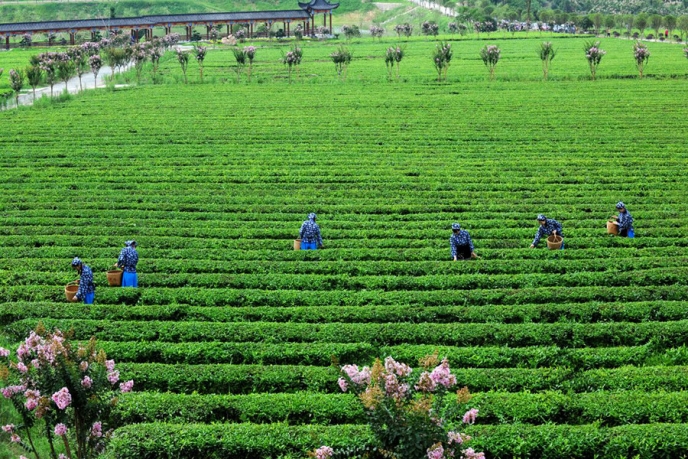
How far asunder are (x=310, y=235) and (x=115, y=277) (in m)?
5.30

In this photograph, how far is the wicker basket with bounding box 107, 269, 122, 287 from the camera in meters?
17.3

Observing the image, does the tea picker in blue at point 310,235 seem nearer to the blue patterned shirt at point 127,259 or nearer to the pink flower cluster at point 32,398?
the blue patterned shirt at point 127,259

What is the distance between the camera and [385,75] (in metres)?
65.0

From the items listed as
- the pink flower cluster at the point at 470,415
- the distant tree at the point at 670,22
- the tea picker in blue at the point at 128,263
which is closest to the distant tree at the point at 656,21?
the distant tree at the point at 670,22

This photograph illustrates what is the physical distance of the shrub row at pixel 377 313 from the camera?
1511 cm

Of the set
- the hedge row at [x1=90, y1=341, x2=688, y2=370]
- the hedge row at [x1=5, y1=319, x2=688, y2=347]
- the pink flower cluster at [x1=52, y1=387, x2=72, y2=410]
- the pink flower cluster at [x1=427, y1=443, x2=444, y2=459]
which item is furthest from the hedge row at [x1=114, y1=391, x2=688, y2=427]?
the pink flower cluster at [x1=427, y1=443, x2=444, y2=459]

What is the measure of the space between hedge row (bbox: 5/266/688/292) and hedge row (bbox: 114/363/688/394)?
4273 millimetres

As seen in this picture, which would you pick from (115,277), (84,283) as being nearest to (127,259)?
(115,277)

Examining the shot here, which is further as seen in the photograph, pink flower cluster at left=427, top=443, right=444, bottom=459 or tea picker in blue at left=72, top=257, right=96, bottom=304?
tea picker in blue at left=72, top=257, right=96, bottom=304

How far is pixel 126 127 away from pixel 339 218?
69.6 ft

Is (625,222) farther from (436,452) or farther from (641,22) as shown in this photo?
(641,22)

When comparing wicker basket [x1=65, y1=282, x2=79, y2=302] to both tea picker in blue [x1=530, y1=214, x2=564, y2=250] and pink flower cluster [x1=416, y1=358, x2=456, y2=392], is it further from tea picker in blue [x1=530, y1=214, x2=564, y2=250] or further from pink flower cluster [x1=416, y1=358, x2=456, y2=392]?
tea picker in blue [x1=530, y1=214, x2=564, y2=250]

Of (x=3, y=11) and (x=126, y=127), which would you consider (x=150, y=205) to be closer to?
(x=126, y=127)

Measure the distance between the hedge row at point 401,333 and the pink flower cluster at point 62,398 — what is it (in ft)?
17.3
